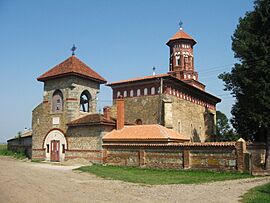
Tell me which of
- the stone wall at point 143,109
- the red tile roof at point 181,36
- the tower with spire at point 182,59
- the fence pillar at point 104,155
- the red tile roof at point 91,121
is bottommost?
the fence pillar at point 104,155

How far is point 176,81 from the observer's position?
31.2 meters

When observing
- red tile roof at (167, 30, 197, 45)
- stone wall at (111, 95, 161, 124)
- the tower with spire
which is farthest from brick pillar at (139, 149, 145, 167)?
red tile roof at (167, 30, 197, 45)

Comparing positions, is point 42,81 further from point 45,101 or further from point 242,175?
point 242,175

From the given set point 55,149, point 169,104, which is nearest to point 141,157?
point 169,104

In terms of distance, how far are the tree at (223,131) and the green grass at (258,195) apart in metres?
25.7

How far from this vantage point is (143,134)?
23.1m

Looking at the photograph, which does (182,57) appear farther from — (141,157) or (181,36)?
(141,157)

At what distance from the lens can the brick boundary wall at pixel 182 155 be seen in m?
17.3

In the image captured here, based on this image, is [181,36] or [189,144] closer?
[189,144]

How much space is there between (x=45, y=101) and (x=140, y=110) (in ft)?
32.2

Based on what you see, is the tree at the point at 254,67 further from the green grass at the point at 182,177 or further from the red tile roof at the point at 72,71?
the red tile roof at the point at 72,71

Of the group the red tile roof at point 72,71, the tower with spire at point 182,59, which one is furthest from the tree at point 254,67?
the tower with spire at point 182,59

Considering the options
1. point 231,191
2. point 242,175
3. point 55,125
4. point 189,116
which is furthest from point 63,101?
point 231,191

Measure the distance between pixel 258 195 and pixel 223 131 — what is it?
1470 inches
